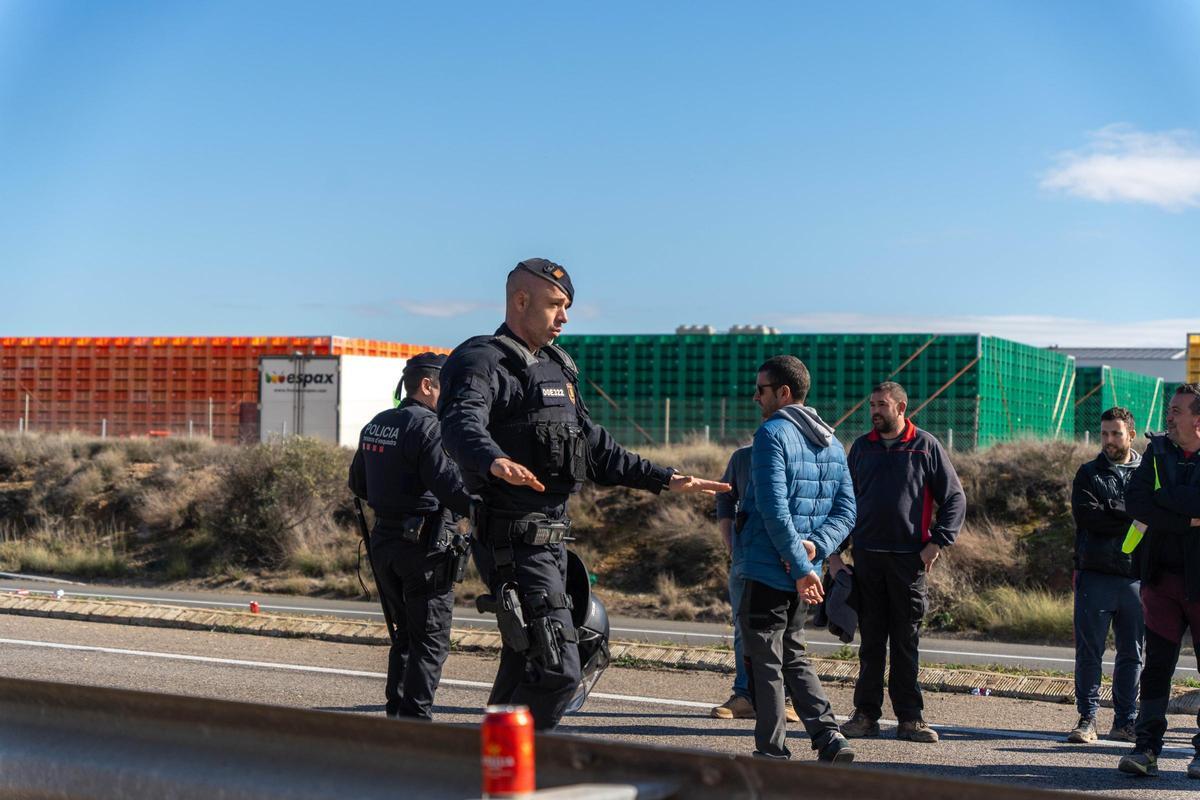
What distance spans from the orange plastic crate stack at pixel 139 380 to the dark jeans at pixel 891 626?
31.5 meters

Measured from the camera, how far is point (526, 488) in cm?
550

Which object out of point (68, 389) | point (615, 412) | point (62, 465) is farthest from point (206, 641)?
point (68, 389)

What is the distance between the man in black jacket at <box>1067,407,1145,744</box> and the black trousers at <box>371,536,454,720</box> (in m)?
3.72

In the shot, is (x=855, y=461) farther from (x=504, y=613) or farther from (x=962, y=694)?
(x=504, y=613)

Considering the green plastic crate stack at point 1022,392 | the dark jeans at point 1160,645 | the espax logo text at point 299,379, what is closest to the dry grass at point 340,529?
the dark jeans at point 1160,645

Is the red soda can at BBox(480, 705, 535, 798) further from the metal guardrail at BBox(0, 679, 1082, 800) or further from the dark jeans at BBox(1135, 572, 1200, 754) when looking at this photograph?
the dark jeans at BBox(1135, 572, 1200, 754)

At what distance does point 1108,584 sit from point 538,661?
4.22 meters

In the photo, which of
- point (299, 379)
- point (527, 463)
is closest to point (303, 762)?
point (527, 463)

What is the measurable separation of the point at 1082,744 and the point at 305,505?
1398 centimetres

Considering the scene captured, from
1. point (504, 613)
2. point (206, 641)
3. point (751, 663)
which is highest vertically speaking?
point (504, 613)

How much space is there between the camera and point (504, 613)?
537 centimetres

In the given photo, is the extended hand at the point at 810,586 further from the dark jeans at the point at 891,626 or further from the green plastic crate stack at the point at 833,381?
the green plastic crate stack at the point at 833,381

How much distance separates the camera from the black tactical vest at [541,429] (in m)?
5.55

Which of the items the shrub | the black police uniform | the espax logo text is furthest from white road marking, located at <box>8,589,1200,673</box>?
the espax logo text
